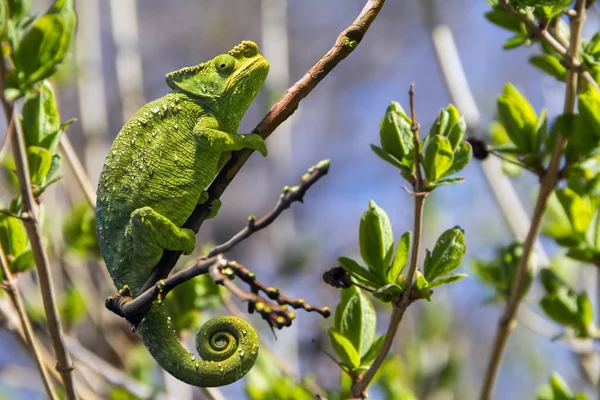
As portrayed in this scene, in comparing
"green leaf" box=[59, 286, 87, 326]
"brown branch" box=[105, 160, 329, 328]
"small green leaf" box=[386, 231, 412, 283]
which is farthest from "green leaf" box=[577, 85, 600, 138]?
"green leaf" box=[59, 286, 87, 326]

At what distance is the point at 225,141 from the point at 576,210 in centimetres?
72

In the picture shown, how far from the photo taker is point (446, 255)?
0.96 meters

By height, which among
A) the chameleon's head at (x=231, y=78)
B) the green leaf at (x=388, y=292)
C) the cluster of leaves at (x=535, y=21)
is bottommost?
the green leaf at (x=388, y=292)

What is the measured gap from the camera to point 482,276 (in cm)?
155

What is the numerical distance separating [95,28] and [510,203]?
188 cm

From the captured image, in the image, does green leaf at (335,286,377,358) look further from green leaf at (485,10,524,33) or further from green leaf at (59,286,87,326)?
green leaf at (59,286,87,326)

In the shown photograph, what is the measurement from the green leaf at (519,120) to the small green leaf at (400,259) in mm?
402

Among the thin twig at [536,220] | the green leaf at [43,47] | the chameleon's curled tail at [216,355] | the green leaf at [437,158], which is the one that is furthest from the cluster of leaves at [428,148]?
the green leaf at [43,47]

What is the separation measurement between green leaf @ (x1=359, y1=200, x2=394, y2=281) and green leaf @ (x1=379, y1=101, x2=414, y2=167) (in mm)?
104

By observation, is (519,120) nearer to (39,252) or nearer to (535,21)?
(535,21)

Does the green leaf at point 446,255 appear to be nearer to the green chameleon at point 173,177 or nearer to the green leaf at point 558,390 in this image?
the green chameleon at point 173,177

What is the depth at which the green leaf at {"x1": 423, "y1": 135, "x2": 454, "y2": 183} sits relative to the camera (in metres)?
0.98

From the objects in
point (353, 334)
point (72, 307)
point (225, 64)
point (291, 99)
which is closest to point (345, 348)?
point (353, 334)

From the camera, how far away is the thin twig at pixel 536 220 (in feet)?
3.76
